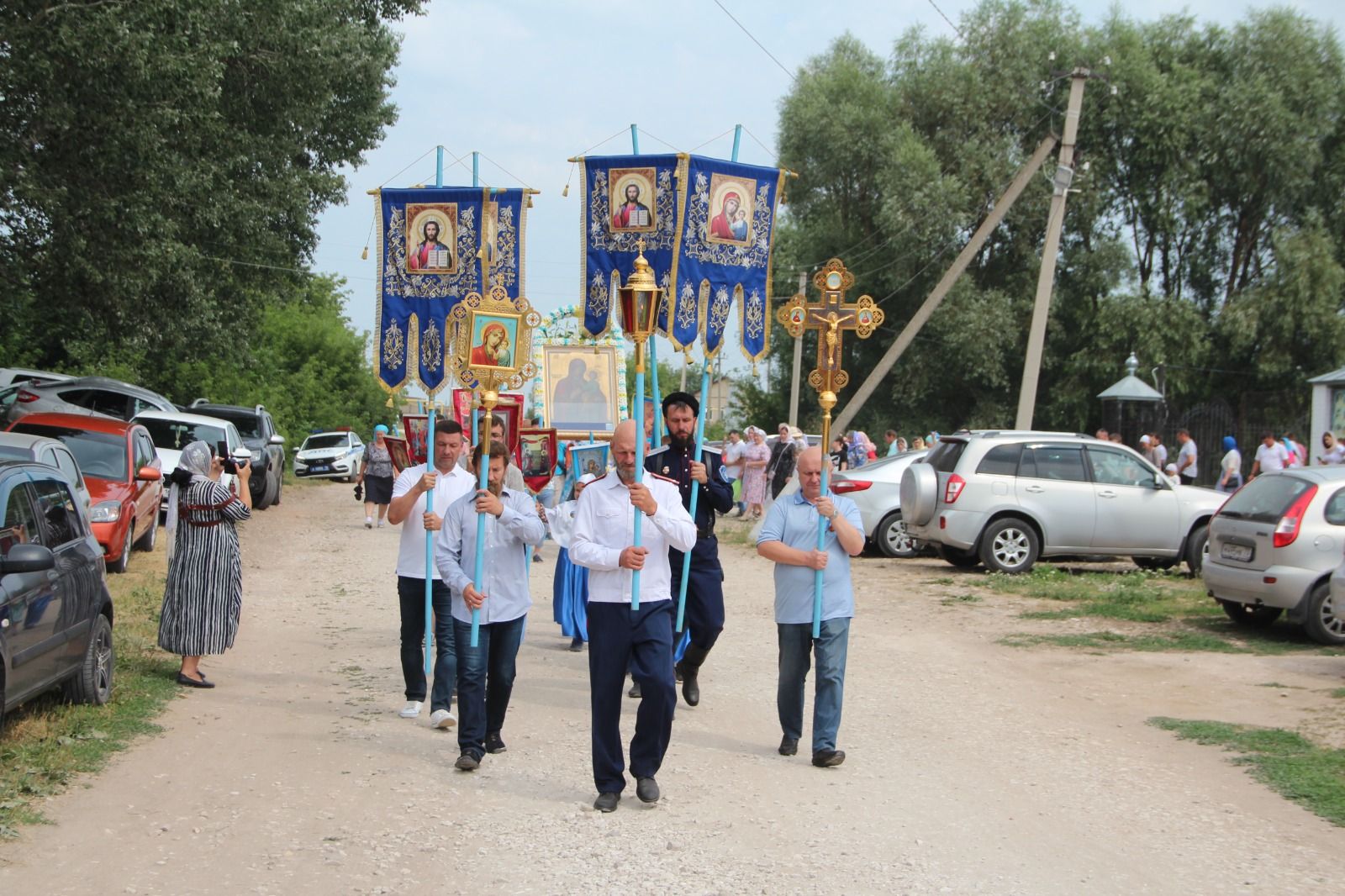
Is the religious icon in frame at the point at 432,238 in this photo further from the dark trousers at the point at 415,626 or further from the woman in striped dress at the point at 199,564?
the dark trousers at the point at 415,626

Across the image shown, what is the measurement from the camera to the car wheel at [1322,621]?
40.1 feet

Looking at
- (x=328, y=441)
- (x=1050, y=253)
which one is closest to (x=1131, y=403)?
(x=1050, y=253)

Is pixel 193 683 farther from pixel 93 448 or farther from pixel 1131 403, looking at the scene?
pixel 1131 403

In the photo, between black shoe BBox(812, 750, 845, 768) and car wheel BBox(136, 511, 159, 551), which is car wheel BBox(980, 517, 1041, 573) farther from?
car wheel BBox(136, 511, 159, 551)

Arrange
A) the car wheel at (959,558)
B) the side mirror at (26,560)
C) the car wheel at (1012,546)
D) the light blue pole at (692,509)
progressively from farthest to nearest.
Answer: the car wheel at (959,558), the car wheel at (1012,546), the light blue pole at (692,509), the side mirror at (26,560)

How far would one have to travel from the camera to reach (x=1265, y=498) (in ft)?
42.4

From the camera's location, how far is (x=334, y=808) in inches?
262

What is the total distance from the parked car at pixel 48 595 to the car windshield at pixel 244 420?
20.9 m

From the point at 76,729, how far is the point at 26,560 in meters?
1.57

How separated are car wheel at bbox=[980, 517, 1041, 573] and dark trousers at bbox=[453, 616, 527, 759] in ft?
35.8

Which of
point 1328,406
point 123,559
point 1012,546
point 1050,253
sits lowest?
point 123,559

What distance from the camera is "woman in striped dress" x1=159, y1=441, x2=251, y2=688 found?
9.65 meters

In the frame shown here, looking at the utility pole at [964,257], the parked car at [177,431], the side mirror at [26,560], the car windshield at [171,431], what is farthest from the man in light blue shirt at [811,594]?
the car windshield at [171,431]

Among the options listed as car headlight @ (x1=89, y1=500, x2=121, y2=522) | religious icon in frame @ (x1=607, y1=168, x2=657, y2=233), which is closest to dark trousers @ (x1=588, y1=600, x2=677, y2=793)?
religious icon in frame @ (x1=607, y1=168, x2=657, y2=233)
